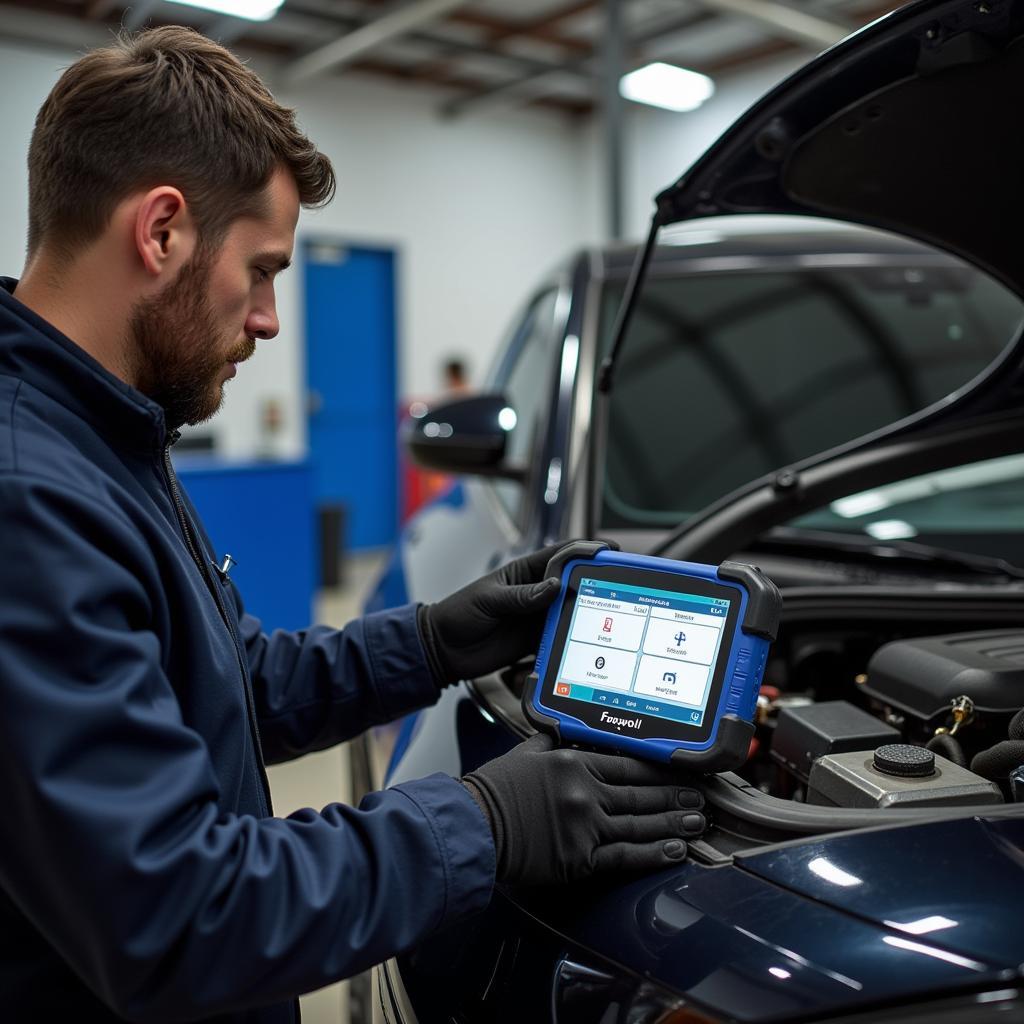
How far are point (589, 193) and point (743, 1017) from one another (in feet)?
32.2

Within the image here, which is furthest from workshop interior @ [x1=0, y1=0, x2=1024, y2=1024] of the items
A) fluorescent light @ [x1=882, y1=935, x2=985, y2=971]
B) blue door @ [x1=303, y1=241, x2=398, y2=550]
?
blue door @ [x1=303, y1=241, x2=398, y2=550]

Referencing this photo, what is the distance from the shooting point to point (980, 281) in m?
2.00

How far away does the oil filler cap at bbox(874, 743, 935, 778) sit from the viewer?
957 mm

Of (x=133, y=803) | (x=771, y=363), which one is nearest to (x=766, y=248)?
(x=771, y=363)

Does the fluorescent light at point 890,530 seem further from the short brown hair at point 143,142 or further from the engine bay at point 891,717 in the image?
Answer: the short brown hair at point 143,142

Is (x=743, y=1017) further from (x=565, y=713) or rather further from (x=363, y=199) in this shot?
(x=363, y=199)

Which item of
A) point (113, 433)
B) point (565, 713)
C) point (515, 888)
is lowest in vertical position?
point (515, 888)

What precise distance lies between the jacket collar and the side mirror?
0.98 meters

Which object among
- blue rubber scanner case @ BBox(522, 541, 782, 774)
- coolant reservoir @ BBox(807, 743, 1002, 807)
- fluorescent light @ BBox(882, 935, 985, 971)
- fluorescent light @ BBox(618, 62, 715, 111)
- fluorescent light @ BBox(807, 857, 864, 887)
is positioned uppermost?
fluorescent light @ BBox(618, 62, 715, 111)

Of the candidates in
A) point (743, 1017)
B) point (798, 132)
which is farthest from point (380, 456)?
point (743, 1017)

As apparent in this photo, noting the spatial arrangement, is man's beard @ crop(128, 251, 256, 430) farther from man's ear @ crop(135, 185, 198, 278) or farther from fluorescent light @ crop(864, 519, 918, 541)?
fluorescent light @ crop(864, 519, 918, 541)

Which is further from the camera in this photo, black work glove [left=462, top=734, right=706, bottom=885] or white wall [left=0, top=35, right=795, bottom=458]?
white wall [left=0, top=35, right=795, bottom=458]

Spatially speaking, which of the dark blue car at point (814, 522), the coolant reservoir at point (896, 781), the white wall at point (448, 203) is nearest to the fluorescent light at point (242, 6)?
the white wall at point (448, 203)

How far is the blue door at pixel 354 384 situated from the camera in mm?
8273
